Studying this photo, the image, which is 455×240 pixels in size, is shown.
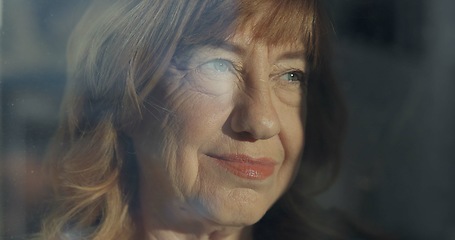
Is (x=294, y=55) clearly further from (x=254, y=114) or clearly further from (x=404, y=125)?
(x=404, y=125)

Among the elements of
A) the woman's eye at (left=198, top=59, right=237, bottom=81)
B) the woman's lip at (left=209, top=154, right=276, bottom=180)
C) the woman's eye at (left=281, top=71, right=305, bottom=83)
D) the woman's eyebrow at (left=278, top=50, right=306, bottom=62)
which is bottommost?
the woman's lip at (left=209, top=154, right=276, bottom=180)

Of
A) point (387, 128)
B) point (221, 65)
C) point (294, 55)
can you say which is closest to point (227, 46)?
point (221, 65)

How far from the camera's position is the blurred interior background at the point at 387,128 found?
1428mm

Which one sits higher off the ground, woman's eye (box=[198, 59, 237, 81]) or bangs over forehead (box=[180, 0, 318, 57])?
bangs over forehead (box=[180, 0, 318, 57])

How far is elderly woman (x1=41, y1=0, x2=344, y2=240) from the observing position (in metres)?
1.31

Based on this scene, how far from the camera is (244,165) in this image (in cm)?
134

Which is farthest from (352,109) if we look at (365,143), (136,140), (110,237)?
(110,237)

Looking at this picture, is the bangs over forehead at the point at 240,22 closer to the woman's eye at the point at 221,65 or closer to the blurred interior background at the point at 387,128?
the woman's eye at the point at 221,65

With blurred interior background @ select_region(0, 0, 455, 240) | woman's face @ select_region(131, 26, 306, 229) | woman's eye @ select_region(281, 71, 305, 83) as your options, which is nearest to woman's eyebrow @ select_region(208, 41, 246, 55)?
woman's face @ select_region(131, 26, 306, 229)

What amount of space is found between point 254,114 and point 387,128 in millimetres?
372

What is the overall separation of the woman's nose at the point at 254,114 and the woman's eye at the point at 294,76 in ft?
0.21

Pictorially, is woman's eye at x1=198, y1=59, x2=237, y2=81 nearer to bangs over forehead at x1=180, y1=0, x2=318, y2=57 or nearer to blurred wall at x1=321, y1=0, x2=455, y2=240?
bangs over forehead at x1=180, y1=0, x2=318, y2=57

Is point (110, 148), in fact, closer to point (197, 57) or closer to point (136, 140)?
point (136, 140)

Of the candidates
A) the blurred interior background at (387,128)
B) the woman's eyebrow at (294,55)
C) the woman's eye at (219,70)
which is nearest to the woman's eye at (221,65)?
the woman's eye at (219,70)
